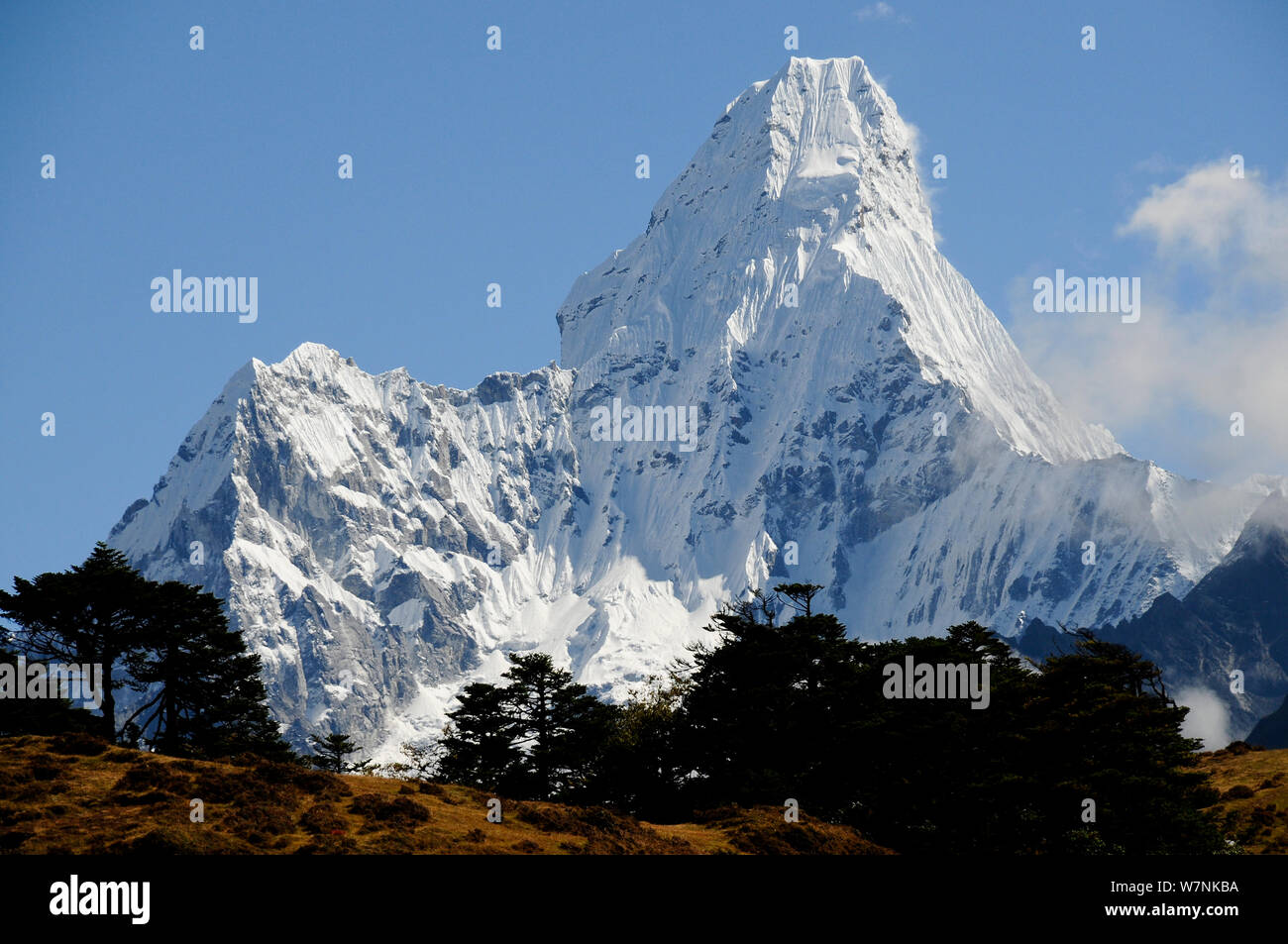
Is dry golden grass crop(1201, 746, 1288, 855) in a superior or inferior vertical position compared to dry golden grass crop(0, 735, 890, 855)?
inferior

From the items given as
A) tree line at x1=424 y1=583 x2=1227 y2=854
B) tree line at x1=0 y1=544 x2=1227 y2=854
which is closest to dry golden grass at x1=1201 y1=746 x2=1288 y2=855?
tree line at x1=0 y1=544 x2=1227 y2=854

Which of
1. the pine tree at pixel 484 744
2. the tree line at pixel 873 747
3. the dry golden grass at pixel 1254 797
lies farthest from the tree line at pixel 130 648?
the dry golden grass at pixel 1254 797

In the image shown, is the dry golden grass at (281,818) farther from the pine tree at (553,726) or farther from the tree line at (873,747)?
the pine tree at (553,726)

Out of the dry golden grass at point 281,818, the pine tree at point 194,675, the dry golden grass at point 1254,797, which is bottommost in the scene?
the dry golden grass at point 1254,797

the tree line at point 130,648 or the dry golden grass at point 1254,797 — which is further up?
the tree line at point 130,648

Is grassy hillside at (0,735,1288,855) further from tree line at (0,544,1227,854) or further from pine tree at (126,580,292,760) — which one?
pine tree at (126,580,292,760)

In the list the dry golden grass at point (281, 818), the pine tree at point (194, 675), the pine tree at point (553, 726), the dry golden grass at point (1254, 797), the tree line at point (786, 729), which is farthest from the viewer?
the pine tree at point (553, 726)
